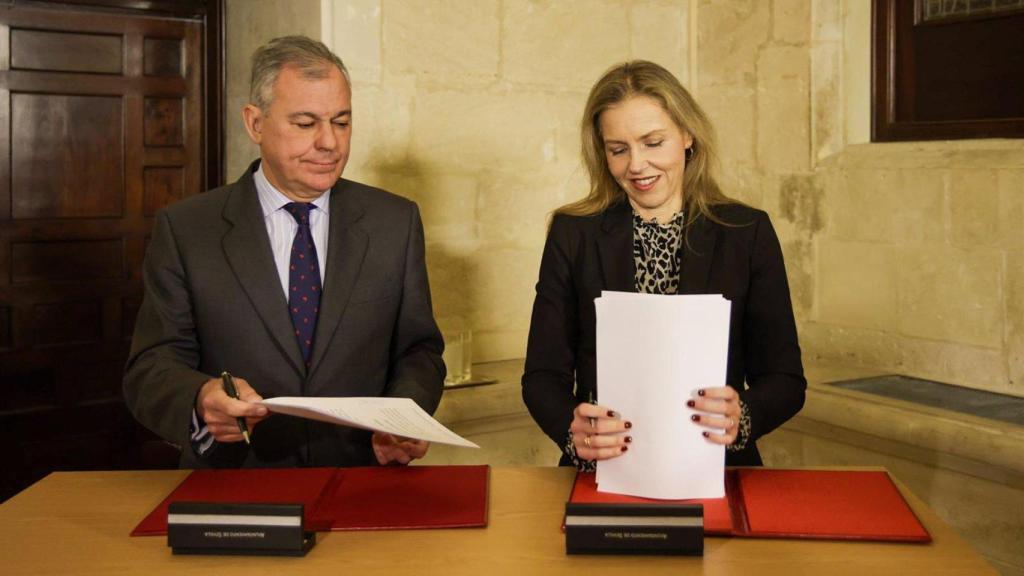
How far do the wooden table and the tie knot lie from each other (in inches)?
30.3

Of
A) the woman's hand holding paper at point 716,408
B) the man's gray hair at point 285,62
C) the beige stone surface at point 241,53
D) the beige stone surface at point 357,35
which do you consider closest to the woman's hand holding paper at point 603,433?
the woman's hand holding paper at point 716,408

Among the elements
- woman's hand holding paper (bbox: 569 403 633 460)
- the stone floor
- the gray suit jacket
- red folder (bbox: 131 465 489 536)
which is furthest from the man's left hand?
the stone floor

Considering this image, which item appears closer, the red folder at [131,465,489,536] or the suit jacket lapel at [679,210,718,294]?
the red folder at [131,465,489,536]

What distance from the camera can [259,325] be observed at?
7.86 feet

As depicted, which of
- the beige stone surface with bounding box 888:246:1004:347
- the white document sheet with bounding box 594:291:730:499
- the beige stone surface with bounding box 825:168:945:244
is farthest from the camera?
the beige stone surface with bounding box 825:168:945:244

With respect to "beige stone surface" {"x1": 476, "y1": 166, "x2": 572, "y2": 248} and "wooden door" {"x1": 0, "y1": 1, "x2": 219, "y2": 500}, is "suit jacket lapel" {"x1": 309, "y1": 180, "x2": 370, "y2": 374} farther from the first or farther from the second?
"wooden door" {"x1": 0, "y1": 1, "x2": 219, "y2": 500}

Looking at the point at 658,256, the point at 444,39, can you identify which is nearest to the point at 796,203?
the point at 444,39

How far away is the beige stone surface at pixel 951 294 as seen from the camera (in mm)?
3521

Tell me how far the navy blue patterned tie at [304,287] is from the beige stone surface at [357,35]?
55.7 inches

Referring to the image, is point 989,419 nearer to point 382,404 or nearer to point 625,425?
point 625,425

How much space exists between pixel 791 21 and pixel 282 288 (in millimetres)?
2451

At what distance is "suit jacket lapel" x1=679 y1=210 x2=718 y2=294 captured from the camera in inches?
91.5

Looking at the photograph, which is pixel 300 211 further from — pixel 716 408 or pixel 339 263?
pixel 716 408

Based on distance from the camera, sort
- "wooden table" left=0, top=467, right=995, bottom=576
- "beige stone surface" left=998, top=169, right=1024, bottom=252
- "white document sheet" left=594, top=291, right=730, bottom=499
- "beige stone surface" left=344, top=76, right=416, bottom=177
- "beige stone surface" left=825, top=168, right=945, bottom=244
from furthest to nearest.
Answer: "beige stone surface" left=344, top=76, right=416, bottom=177
"beige stone surface" left=825, top=168, right=945, bottom=244
"beige stone surface" left=998, top=169, right=1024, bottom=252
"white document sheet" left=594, top=291, right=730, bottom=499
"wooden table" left=0, top=467, right=995, bottom=576
